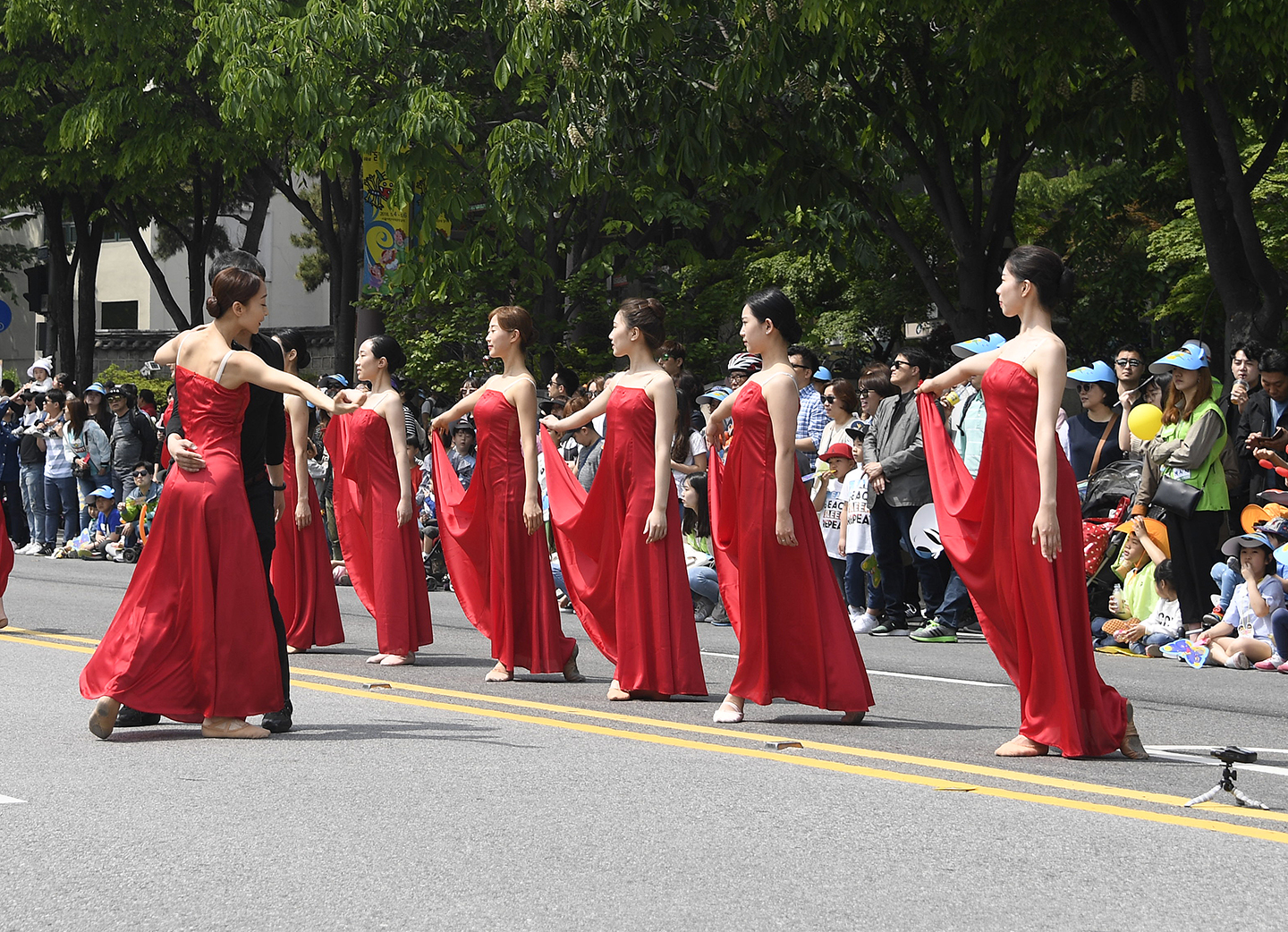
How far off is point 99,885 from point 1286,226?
17073 millimetres

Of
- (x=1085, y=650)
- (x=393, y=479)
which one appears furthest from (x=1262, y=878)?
(x=393, y=479)

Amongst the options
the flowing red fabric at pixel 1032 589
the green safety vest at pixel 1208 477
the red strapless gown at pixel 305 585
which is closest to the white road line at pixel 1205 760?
the flowing red fabric at pixel 1032 589

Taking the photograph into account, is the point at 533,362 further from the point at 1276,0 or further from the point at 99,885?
the point at 99,885

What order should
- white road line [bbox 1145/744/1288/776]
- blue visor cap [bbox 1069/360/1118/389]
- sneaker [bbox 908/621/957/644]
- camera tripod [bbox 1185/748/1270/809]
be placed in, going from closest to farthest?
camera tripod [bbox 1185/748/1270/809] → white road line [bbox 1145/744/1288/776] → sneaker [bbox 908/621/957/644] → blue visor cap [bbox 1069/360/1118/389]

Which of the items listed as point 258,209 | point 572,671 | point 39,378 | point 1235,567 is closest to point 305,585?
point 572,671

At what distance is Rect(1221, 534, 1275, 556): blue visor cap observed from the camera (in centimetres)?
1123

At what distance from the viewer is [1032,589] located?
7.14 meters

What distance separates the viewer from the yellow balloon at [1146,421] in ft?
41.6

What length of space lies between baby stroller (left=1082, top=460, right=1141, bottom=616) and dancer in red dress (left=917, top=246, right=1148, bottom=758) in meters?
5.46

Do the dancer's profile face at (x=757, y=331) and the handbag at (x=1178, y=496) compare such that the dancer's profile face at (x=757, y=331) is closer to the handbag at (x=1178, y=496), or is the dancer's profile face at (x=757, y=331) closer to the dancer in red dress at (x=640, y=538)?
the dancer in red dress at (x=640, y=538)

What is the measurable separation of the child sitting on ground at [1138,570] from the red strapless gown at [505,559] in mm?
4604

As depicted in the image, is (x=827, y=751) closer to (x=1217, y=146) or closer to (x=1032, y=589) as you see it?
(x=1032, y=589)

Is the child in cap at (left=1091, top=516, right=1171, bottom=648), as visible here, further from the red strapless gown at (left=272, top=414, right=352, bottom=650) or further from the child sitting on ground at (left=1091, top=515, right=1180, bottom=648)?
the red strapless gown at (left=272, top=414, right=352, bottom=650)

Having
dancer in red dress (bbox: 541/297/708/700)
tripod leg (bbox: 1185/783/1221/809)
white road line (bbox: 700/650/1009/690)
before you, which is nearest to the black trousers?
dancer in red dress (bbox: 541/297/708/700)
